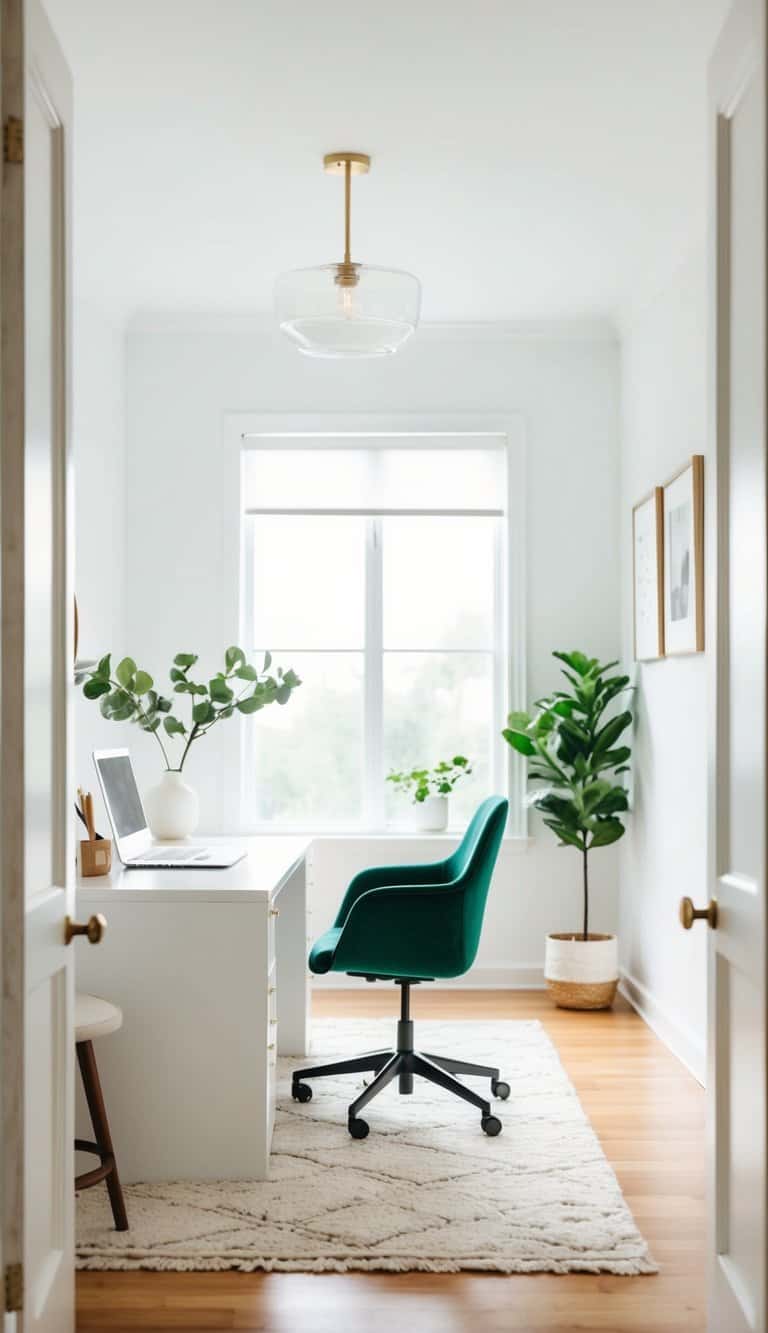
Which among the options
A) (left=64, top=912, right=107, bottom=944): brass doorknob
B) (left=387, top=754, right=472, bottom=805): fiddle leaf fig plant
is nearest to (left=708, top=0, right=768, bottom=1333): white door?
(left=64, top=912, right=107, bottom=944): brass doorknob

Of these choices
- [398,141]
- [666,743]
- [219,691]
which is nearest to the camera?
[398,141]

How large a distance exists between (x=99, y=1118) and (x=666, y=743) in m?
2.57

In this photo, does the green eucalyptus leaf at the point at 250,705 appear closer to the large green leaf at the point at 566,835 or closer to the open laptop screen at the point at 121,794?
the open laptop screen at the point at 121,794

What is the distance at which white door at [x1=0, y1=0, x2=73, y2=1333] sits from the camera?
6.15ft

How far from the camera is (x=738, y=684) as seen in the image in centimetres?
190

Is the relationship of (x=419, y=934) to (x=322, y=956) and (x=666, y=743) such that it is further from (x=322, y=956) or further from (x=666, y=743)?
(x=666, y=743)

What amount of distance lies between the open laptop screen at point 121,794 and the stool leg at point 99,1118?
85 centimetres

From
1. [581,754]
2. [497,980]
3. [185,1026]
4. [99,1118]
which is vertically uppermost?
[581,754]

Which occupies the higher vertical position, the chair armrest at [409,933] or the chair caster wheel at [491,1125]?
the chair armrest at [409,933]

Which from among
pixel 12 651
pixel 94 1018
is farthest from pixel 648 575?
pixel 12 651

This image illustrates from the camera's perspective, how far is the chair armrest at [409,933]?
11.9 ft

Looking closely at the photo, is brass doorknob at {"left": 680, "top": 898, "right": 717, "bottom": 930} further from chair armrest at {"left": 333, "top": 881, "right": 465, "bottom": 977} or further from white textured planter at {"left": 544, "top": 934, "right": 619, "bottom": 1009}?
white textured planter at {"left": 544, "top": 934, "right": 619, "bottom": 1009}

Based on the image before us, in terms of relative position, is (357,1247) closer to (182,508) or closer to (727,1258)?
(727,1258)

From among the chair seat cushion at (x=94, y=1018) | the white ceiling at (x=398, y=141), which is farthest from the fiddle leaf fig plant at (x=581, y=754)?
the chair seat cushion at (x=94, y=1018)
